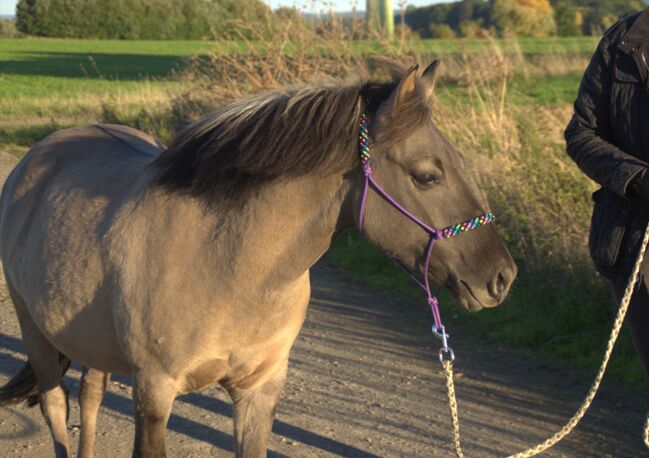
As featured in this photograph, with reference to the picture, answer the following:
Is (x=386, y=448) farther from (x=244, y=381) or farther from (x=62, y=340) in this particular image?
(x=62, y=340)

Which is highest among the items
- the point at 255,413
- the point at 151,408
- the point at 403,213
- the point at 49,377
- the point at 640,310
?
the point at 403,213

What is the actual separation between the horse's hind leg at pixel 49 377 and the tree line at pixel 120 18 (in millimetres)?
56093

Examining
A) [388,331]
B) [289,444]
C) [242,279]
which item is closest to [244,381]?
[242,279]

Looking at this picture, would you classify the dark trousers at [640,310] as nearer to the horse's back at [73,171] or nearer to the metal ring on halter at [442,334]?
the metal ring on halter at [442,334]

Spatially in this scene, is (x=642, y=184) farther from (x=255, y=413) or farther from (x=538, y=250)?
(x=538, y=250)

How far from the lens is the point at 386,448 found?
15.5 ft

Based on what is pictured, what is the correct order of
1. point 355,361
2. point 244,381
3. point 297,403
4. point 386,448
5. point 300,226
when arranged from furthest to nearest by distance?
point 355,361 → point 297,403 → point 386,448 → point 244,381 → point 300,226

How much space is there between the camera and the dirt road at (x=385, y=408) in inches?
188

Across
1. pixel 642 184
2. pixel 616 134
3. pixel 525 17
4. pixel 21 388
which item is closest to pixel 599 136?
pixel 616 134

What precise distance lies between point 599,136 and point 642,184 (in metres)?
0.34

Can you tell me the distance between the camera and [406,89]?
2975 millimetres

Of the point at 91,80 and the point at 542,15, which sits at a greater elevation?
A: the point at 542,15

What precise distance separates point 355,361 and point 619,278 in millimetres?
2676

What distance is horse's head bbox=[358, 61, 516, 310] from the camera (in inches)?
118
